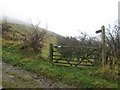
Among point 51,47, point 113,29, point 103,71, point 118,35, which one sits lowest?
point 103,71

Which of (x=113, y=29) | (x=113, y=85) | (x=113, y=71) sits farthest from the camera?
(x=113, y=29)

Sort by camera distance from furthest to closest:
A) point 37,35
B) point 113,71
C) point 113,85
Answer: point 37,35, point 113,71, point 113,85

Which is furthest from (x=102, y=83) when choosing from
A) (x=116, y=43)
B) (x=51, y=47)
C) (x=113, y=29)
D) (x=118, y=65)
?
(x=51, y=47)

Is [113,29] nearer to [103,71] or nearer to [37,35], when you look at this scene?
[103,71]

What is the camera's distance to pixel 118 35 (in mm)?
6133

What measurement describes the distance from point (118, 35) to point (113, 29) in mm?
629

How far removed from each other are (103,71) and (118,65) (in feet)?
3.00

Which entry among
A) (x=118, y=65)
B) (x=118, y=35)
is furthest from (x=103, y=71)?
(x=118, y=35)

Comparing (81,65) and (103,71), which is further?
(81,65)

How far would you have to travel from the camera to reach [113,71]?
15.6 feet

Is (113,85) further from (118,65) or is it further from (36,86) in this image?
(36,86)

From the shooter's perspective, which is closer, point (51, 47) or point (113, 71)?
point (113, 71)

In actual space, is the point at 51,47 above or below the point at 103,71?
above

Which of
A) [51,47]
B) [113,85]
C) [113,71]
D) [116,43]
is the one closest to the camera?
[113,85]
